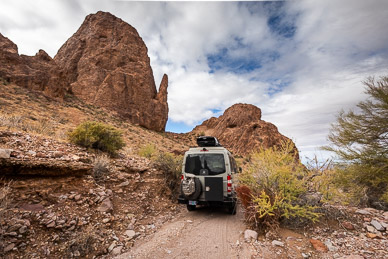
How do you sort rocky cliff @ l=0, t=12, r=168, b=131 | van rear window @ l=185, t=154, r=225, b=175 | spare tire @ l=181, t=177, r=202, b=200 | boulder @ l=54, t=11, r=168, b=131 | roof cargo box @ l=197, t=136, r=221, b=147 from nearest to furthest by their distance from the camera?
spare tire @ l=181, t=177, r=202, b=200 < van rear window @ l=185, t=154, r=225, b=175 < roof cargo box @ l=197, t=136, r=221, b=147 < rocky cliff @ l=0, t=12, r=168, b=131 < boulder @ l=54, t=11, r=168, b=131

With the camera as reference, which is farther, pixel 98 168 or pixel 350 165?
pixel 350 165

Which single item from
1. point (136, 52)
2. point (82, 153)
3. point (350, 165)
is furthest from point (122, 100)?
point (350, 165)

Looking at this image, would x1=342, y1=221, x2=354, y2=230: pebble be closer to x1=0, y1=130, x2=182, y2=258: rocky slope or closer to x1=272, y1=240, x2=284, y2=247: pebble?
x1=272, y1=240, x2=284, y2=247: pebble

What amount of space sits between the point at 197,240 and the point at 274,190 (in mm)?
2196

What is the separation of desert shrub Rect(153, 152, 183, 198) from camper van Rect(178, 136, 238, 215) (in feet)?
4.24

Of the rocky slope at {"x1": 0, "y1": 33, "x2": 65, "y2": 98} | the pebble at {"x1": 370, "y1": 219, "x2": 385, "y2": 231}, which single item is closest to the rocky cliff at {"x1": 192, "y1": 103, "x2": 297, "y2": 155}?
the pebble at {"x1": 370, "y1": 219, "x2": 385, "y2": 231}

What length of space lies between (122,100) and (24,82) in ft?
55.8

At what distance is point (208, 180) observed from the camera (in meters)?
5.57

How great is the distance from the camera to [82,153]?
20.3 feet

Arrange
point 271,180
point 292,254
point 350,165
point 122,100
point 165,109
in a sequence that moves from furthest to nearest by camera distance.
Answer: point 165,109
point 122,100
point 350,165
point 271,180
point 292,254

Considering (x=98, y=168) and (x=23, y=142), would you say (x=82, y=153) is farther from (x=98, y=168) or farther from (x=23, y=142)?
(x=23, y=142)

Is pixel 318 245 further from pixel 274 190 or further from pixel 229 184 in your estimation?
pixel 229 184

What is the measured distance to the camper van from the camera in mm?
5422

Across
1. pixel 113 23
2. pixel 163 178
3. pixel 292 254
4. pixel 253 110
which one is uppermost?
pixel 113 23
